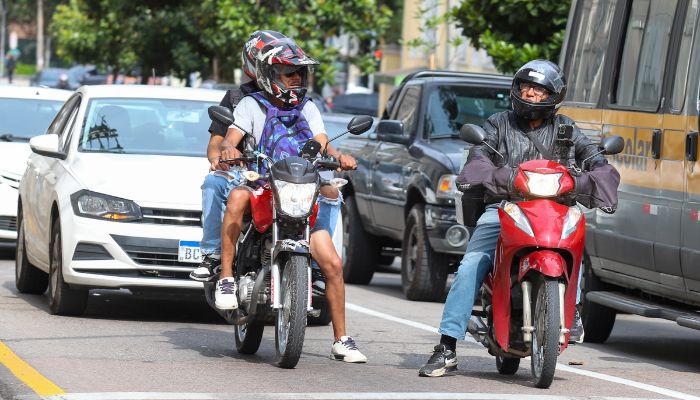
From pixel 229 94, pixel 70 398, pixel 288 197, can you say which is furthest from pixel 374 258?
pixel 70 398

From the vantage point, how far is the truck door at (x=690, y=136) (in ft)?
32.1

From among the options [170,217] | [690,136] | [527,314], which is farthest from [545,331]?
[170,217]

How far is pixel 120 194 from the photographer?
1105cm

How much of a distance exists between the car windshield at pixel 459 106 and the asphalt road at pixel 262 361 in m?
2.46

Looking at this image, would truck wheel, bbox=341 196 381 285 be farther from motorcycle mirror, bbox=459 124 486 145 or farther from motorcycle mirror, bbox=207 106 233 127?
motorcycle mirror, bbox=459 124 486 145

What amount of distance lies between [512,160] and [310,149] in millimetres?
1089

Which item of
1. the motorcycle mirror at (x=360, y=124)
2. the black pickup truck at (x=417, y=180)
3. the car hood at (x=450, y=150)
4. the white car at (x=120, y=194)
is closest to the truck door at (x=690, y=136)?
the motorcycle mirror at (x=360, y=124)

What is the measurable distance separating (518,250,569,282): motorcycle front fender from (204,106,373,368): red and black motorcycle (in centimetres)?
115

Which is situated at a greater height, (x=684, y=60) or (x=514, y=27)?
(x=684, y=60)

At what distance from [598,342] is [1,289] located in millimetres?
4890

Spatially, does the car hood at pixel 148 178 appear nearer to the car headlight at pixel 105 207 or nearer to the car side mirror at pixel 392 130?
the car headlight at pixel 105 207

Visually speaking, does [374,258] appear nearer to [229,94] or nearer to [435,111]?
[435,111]

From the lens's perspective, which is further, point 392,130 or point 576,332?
point 392,130

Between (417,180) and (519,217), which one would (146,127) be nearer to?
(417,180)
